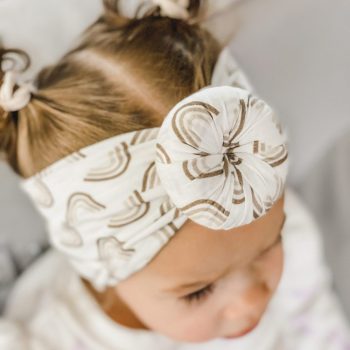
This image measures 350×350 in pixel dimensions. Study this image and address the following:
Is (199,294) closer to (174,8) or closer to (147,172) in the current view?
(147,172)

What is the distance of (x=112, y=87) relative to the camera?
58 centimetres

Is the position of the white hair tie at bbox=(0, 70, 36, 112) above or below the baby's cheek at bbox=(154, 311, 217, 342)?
above

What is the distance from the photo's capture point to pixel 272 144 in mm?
502

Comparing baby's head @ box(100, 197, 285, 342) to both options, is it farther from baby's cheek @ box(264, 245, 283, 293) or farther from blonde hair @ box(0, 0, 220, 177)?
blonde hair @ box(0, 0, 220, 177)

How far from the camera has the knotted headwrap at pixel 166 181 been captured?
18.6 inches

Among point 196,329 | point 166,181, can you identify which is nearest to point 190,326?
point 196,329

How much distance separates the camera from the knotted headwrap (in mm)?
471

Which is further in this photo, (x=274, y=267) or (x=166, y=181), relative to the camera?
(x=274, y=267)

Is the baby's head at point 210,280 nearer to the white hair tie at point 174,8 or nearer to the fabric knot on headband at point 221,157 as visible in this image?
the fabric knot on headband at point 221,157

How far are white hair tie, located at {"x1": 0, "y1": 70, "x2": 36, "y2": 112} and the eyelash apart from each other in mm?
268

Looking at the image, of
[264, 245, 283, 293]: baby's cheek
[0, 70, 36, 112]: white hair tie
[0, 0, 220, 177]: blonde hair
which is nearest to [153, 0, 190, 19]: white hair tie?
[0, 0, 220, 177]: blonde hair

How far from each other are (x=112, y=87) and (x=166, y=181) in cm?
14

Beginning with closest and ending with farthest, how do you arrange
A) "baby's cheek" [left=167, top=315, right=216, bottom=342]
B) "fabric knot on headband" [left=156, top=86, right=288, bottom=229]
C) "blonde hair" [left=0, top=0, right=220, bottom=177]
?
"fabric knot on headband" [left=156, top=86, right=288, bottom=229] → "blonde hair" [left=0, top=0, right=220, bottom=177] → "baby's cheek" [left=167, top=315, right=216, bottom=342]

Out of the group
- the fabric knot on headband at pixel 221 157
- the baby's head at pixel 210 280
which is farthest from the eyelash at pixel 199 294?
the fabric knot on headband at pixel 221 157
